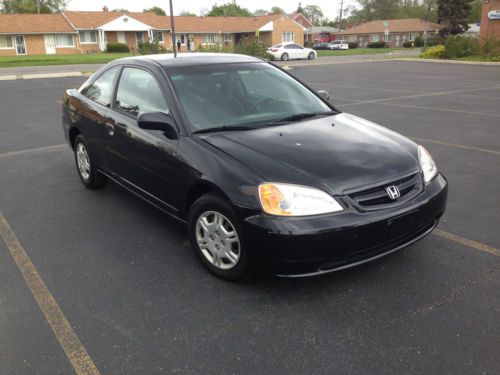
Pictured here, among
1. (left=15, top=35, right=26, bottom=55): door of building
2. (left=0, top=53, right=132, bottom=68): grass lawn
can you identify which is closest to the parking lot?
(left=0, top=53, right=132, bottom=68): grass lawn

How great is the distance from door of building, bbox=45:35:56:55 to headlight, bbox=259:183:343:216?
56.9m

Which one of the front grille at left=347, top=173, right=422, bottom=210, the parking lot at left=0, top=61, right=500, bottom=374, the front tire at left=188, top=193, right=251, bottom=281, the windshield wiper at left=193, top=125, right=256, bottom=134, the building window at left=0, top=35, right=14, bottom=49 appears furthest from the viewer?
the building window at left=0, top=35, right=14, bottom=49

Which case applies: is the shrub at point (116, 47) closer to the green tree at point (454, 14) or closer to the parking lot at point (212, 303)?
the green tree at point (454, 14)

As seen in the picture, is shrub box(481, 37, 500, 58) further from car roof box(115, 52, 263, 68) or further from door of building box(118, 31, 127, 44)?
door of building box(118, 31, 127, 44)

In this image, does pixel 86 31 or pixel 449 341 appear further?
pixel 86 31

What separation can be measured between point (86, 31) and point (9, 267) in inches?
2260

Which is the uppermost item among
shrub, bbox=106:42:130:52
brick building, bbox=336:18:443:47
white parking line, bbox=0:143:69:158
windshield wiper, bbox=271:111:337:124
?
brick building, bbox=336:18:443:47

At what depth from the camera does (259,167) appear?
312cm

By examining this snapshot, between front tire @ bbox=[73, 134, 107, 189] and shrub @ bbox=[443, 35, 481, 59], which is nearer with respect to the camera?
front tire @ bbox=[73, 134, 107, 189]

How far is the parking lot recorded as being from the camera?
259 cm

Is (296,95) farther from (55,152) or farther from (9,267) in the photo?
(55,152)

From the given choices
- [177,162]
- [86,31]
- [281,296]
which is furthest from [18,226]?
[86,31]

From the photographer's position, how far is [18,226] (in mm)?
4488

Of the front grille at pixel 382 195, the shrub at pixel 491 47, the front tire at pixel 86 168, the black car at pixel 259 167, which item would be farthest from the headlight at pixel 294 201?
the shrub at pixel 491 47
